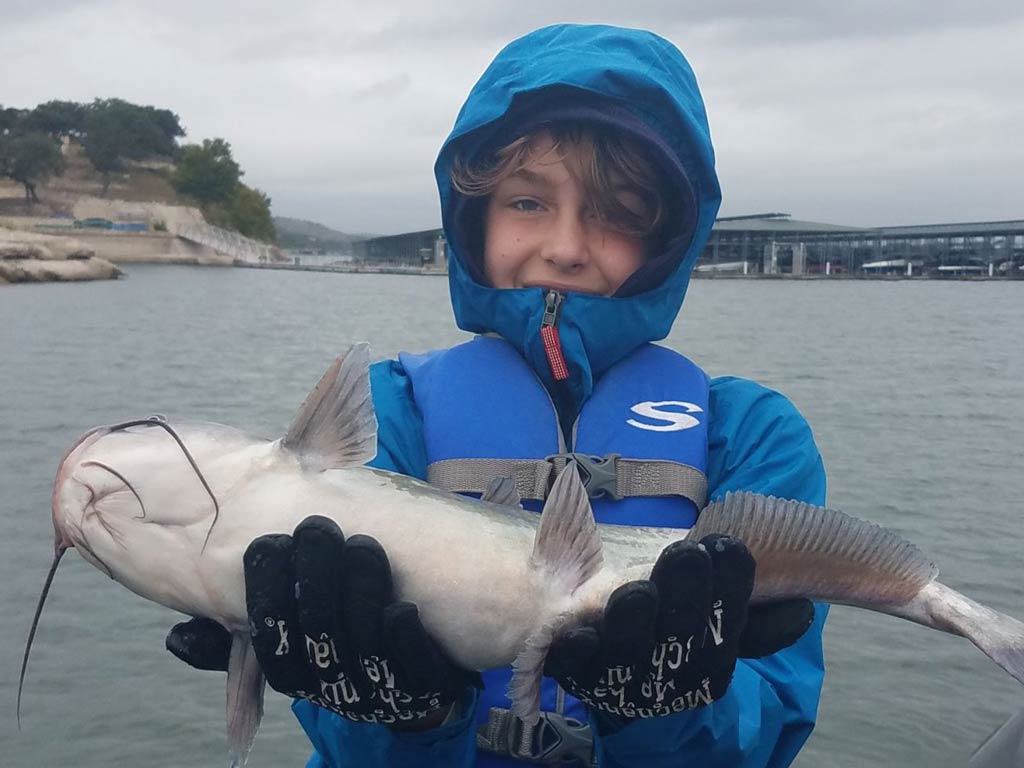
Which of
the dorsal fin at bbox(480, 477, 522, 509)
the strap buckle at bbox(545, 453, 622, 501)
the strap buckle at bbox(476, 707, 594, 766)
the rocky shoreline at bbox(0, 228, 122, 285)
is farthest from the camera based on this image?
the rocky shoreline at bbox(0, 228, 122, 285)

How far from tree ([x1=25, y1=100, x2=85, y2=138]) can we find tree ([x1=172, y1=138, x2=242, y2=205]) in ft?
33.0

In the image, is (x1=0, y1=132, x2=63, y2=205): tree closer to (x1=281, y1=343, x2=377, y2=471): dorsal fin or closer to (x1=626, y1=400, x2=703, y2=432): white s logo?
(x1=626, y1=400, x2=703, y2=432): white s logo

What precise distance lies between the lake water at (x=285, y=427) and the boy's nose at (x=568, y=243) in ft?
13.5

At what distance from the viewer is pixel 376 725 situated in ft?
7.32

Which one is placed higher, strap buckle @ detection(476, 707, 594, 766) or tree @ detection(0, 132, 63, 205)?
tree @ detection(0, 132, 63, 205)

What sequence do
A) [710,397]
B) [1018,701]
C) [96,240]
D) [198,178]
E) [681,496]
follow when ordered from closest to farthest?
[681,496] < [710,397] < [1018,701] < [96,240] < [198,178]

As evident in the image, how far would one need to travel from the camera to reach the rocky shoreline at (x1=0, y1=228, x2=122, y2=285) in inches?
1849

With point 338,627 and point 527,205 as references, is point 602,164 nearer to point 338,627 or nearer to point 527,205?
point 527,205

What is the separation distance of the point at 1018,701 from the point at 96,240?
257 ft

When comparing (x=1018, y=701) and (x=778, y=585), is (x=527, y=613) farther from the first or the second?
(x=1018, y=701)

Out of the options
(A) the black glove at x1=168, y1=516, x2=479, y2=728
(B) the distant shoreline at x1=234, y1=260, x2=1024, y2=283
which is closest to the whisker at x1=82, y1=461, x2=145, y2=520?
(A) the black glove at x1=168, y1=516, x2=479, y2=728

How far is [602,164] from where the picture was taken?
2.80m

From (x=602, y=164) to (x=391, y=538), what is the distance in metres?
1.28

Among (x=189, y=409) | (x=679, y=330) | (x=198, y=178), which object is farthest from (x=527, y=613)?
(x=198, y=178)
